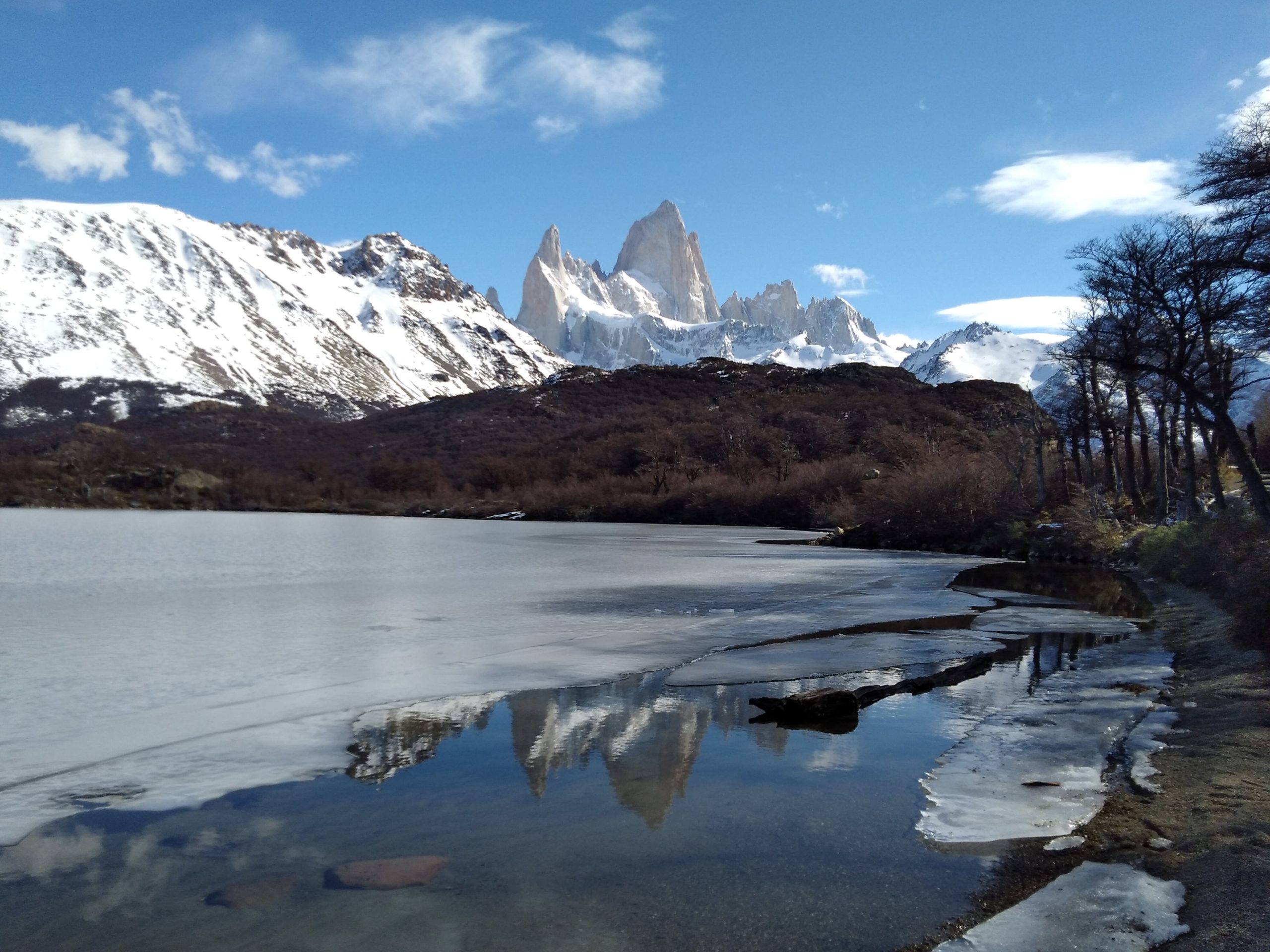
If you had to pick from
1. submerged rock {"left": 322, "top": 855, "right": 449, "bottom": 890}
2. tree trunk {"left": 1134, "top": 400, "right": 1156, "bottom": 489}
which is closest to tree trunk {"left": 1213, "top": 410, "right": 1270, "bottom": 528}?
tree trunk {"left": 1134, "top": 400, "right": 1156, "bottom": 489}

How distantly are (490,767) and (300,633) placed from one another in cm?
703

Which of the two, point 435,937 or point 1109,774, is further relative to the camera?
point 1109,774

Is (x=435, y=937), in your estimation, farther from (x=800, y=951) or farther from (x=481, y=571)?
(x=481, y=571)

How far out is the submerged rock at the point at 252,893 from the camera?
15.8ft

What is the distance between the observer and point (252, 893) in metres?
4.93

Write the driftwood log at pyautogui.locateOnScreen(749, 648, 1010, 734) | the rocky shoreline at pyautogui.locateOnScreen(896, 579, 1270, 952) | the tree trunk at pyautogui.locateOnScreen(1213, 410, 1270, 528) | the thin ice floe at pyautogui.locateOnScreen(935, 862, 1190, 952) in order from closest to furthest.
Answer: the thin ice floe at pyautogui.locateOnScreen(935, 862, 1190, 952), the rocky shoreline at pyautogui.locateOnScreen(896, 579, 1270, 952), the driftwood log at pyautogui.locateOnScreen(749, 648, 1010, 734), the tree trunk at pyautogui.locateOnScreen(1213, 410, 1270, 528)

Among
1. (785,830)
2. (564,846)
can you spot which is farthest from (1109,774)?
(564,846)

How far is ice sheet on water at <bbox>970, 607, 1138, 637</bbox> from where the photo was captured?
14727 mm

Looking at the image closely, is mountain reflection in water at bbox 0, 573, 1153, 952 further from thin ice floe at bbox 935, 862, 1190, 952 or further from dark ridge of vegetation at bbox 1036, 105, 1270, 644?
dark ridge of vegetation at bbox 1036, 105, 1270, 644

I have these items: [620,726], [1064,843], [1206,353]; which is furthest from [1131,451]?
[1064,843]

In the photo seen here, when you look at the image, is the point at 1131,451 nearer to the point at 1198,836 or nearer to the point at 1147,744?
the point at 1147,744

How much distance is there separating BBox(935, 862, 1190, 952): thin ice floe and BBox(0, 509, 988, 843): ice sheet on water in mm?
5139

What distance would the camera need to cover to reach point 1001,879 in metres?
5.13

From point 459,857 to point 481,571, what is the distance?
19.0m
